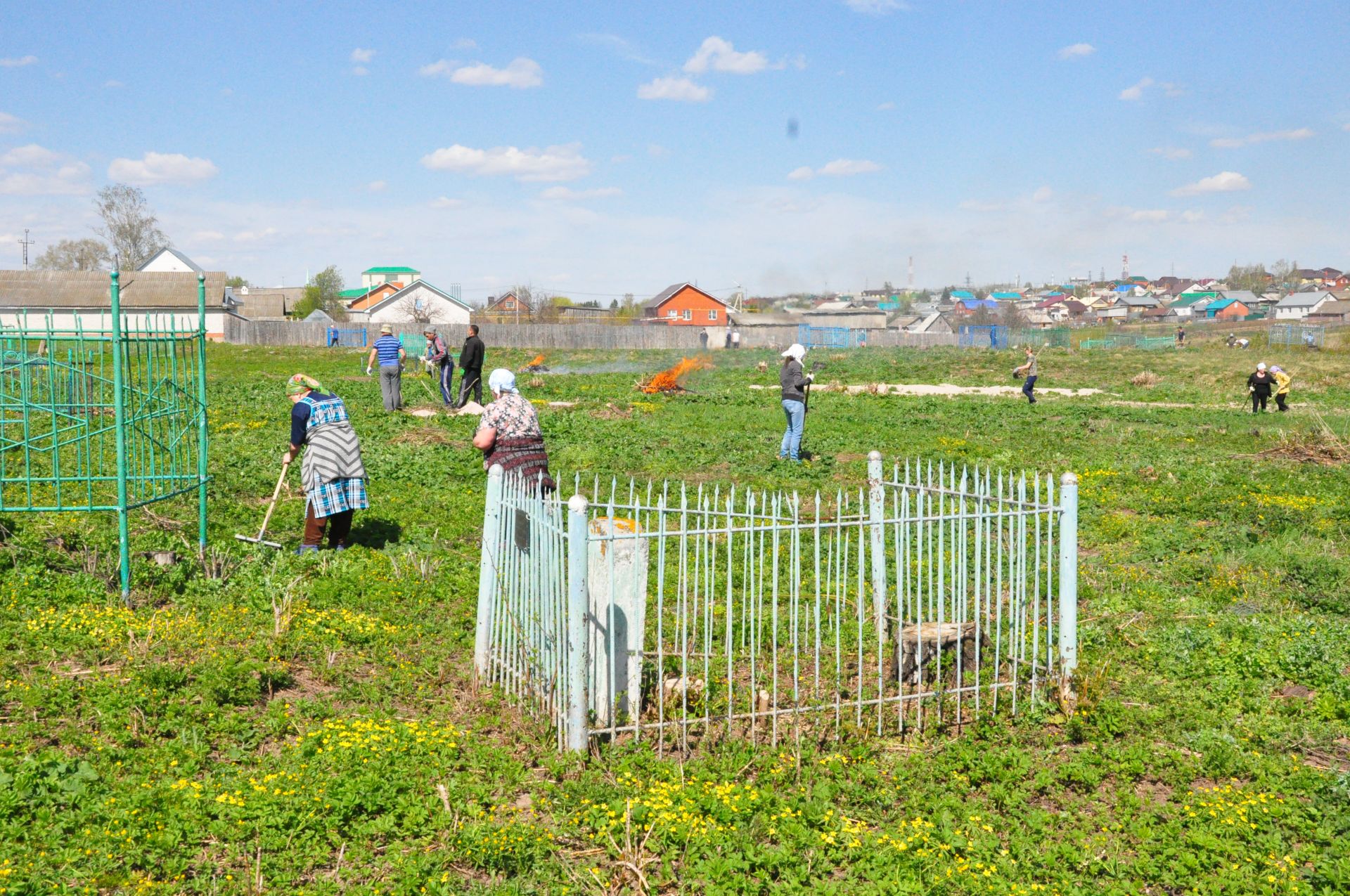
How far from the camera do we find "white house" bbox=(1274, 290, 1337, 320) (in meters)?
118

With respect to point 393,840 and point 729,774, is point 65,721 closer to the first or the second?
point 393,840

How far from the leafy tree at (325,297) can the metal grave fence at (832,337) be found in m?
40.5

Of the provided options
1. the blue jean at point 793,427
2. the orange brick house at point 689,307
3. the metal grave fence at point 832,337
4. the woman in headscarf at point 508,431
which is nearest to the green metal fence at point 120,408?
the woman in headscarf at point 508,431

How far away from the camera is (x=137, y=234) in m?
70.8

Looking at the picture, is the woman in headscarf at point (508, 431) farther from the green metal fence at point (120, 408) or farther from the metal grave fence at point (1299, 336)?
the metal grave fence at point (1299, 336)

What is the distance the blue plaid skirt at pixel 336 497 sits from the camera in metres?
8.72

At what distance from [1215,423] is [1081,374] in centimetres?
1627

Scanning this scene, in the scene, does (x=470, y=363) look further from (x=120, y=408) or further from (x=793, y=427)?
(x=120, y=408)

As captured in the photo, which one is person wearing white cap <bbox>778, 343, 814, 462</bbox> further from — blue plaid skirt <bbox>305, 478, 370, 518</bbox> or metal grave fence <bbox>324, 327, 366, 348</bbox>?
metal grave fence <bbox>324, 327, 366, 348</bbox>

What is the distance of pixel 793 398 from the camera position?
556 inches

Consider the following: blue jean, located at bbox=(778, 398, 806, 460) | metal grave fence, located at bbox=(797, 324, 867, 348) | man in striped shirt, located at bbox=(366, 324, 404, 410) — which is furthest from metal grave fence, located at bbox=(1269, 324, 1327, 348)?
man in striped shirt, located at bbox=(366, 324, 404, 410)

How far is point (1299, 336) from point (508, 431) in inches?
2456

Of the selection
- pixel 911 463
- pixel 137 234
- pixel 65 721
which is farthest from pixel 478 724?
pixel 137 234

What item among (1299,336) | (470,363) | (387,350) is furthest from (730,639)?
(1299,336)
